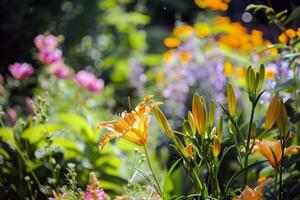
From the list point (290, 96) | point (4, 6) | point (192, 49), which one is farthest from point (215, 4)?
point (4, 6)

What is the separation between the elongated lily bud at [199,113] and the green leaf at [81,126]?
4.01 feet

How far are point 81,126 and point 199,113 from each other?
138 cm

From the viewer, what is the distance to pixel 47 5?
193 inches

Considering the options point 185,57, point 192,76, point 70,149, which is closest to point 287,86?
point 70,149

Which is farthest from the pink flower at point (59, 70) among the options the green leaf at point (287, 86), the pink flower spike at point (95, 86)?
the green leaf at point (287, 86)

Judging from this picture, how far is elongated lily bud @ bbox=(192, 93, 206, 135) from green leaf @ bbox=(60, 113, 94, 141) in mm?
1221

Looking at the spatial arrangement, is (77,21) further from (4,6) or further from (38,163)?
(38,163)

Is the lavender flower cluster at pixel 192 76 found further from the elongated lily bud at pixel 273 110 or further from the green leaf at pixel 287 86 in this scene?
the elongated lily bud at pixel 273 110

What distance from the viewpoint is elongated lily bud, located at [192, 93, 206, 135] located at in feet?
4.09

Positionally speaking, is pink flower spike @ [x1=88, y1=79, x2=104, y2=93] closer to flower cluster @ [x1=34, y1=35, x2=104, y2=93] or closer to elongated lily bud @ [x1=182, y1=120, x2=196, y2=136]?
flower cluster @ [x1=34, y1=35, x2=104, y2=93]

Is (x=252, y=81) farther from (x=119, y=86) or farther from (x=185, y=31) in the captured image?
(x=119, y=86)

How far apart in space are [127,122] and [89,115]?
1505 millimetres

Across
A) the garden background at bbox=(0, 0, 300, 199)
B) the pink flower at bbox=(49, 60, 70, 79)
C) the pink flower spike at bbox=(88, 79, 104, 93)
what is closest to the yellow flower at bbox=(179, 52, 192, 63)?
the garden background at bbox=(0, 0, 300, 199)

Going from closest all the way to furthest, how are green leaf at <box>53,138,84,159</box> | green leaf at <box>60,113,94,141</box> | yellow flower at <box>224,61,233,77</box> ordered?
green leaf at <box>53,138,84,159</box> → green leaf at <box>60,113,94,141</box> → yellow flower at <box>224,61,233,77</box>
